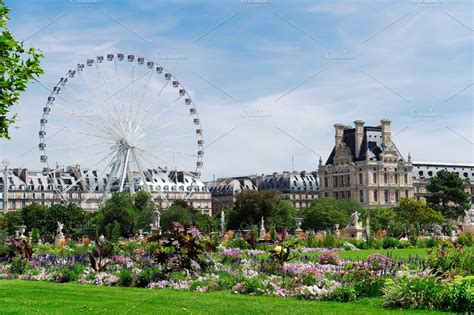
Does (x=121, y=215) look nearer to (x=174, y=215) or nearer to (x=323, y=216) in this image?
(x=174, y=215)

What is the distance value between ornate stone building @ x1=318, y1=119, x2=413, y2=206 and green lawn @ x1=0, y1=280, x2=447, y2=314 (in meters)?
106

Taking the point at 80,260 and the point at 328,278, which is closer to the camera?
the point at 328,278

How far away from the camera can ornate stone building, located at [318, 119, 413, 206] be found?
12144 centimetres

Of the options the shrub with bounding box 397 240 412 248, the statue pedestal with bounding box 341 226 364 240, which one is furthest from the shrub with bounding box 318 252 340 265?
the statue pedestal with bounding box 341 226 364 240

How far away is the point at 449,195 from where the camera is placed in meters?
98.4

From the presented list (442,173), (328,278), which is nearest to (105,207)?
(442,173)

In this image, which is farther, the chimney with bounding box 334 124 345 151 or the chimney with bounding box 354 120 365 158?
the chimney with bounding box 334 124 345 151

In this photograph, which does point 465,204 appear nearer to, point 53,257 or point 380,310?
point 53,257

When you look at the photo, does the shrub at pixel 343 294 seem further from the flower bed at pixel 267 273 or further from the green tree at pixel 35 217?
the green tree at pixel 35 217

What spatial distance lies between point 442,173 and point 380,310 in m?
91.2

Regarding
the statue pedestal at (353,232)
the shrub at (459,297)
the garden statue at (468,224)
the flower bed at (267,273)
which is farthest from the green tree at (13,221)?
the shrub at (459,297)

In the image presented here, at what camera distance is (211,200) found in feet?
472

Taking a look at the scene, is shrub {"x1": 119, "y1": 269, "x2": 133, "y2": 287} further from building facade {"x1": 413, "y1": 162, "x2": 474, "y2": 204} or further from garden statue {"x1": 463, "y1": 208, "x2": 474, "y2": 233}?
building facade {"x1": 413, "y1": 162, "x2": 474, "y2": 204}

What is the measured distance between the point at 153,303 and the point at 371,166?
108515 millimetres
